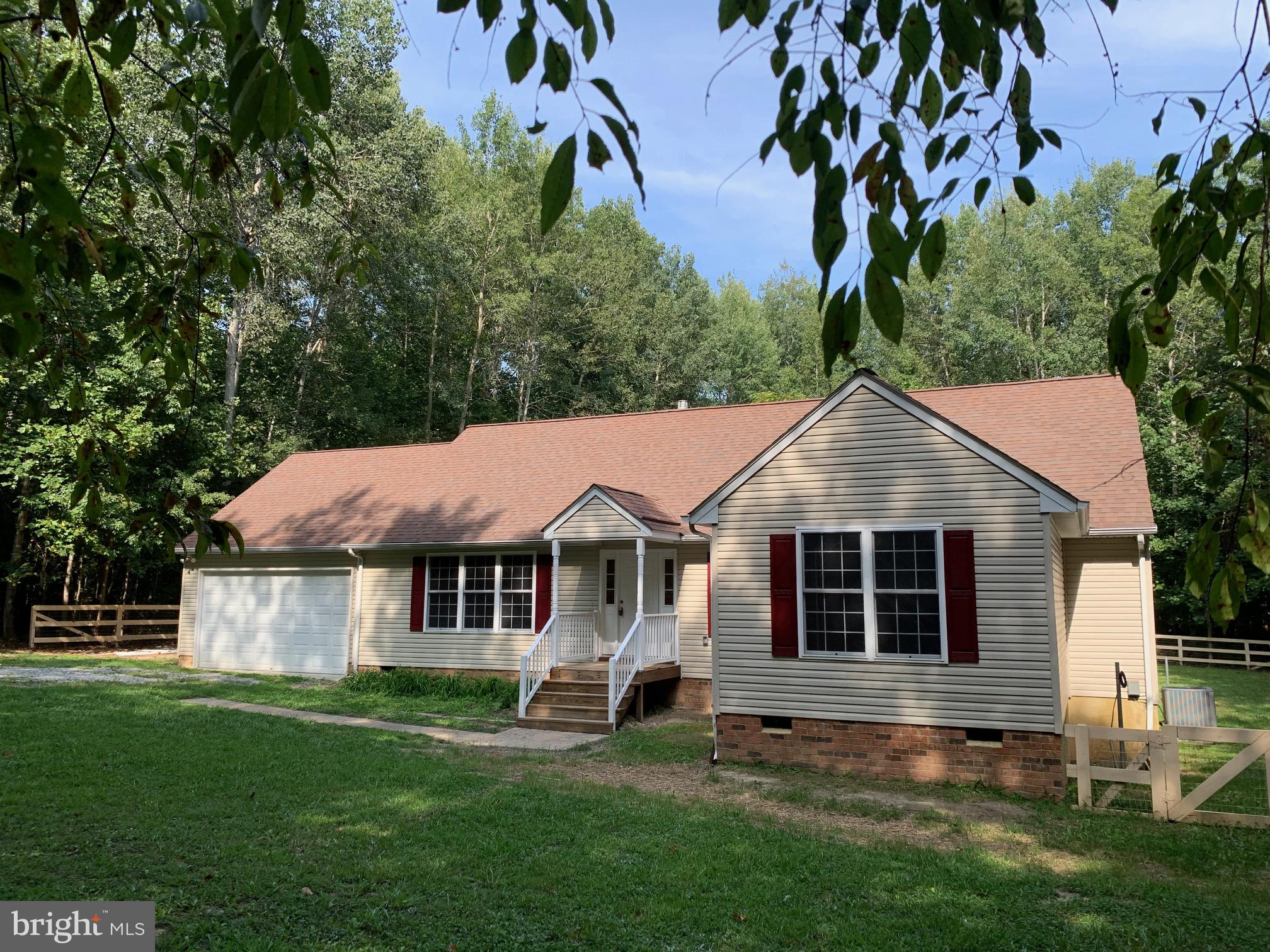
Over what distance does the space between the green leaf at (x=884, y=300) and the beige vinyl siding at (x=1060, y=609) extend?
357 inches

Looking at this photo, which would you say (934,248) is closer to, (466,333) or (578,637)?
(578,637)

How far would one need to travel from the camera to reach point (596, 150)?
1.77 m

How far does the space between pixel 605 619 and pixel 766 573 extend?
595 centimetres

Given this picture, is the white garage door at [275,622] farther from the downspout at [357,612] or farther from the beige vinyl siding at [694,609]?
the beige vinyl siding at [694,609]

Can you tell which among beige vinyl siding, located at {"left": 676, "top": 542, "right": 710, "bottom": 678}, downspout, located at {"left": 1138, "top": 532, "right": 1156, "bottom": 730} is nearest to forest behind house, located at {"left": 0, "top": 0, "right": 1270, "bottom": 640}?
beige vinyl siding, located at {"left": 676, "top": 542, "right": 710, "bottom": 678}

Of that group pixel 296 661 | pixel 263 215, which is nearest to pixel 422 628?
pixel 296 661

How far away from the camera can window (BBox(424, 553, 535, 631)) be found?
16500 mm

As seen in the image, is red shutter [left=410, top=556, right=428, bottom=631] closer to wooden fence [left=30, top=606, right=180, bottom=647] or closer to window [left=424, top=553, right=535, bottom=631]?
window [left=424, top=553, right=535, bottom=631]

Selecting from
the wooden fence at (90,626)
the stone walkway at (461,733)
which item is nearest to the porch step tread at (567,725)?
the stone walkway at (461,733)

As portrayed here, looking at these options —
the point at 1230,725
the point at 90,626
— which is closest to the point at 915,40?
the point at 1230,725

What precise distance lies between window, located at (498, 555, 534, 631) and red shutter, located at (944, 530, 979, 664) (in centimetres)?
867

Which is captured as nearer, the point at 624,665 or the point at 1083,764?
the point at 1083,764

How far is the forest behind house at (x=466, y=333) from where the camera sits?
23719 millimetres

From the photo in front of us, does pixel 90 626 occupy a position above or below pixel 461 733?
above
